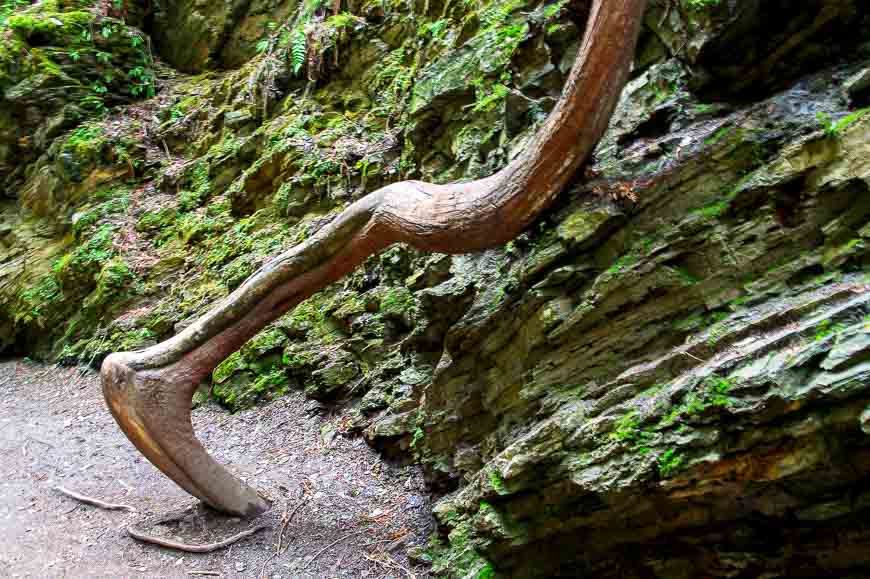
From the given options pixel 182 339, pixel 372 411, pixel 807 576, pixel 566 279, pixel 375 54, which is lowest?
pixel 372 411

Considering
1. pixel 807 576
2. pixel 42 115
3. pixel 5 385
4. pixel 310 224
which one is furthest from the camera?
pixel 42 115

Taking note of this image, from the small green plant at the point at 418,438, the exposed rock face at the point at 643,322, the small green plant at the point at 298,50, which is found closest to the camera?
the exposed rock face at the point at 643,322

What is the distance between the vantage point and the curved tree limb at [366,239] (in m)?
3.54

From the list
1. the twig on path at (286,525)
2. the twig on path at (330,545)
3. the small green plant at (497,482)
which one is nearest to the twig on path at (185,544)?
the twig on path at (286,525)

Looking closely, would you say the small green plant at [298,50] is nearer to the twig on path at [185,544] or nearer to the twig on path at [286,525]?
the twig on path at [286,525]

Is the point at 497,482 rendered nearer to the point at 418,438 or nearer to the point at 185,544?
the point at 418,438

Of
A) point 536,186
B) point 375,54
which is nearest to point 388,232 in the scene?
point 536,186

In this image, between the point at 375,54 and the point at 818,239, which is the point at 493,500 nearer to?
the point at 818,239

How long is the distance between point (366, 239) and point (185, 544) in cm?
292

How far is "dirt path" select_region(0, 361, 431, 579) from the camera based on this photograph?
4363mm

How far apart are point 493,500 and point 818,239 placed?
242cm

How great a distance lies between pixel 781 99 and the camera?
3.26 metres

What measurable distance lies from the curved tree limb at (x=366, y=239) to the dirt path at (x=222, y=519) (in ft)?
1.60

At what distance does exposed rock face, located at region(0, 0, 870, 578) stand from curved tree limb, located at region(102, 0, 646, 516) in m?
0.36
